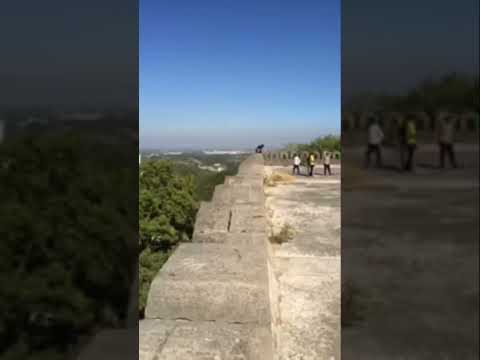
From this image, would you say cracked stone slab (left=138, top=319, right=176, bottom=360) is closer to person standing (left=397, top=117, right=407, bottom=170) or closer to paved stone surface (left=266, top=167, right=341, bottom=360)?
paved stone surface (left=266, top=167, right=341, bottom=360)

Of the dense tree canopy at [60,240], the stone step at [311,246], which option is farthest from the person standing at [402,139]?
the stone step at [311,246]

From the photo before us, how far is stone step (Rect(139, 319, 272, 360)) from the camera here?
1852 mm

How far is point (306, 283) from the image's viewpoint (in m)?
4.11

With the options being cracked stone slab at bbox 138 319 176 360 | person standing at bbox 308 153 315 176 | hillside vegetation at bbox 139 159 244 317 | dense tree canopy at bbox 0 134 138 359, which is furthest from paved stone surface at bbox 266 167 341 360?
person standing at bbox 308 153 315 176

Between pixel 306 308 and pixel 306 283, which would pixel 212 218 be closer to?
pixel 306 283

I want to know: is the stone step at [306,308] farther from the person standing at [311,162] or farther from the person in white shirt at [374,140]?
the person standing at [311,162]

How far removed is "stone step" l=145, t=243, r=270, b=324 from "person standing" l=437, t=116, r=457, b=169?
1506 mm

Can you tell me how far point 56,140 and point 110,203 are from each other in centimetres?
27

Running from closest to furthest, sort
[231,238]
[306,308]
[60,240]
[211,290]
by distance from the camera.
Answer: [60,240], [211,290], [306,308], [231,238]

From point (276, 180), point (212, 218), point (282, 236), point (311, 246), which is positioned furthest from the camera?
point (276, 180)

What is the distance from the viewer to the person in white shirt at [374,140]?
3.30 ft

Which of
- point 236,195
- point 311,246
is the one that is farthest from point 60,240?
point 236,195

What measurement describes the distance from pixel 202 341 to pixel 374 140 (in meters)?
1.32

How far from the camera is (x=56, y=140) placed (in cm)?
142
